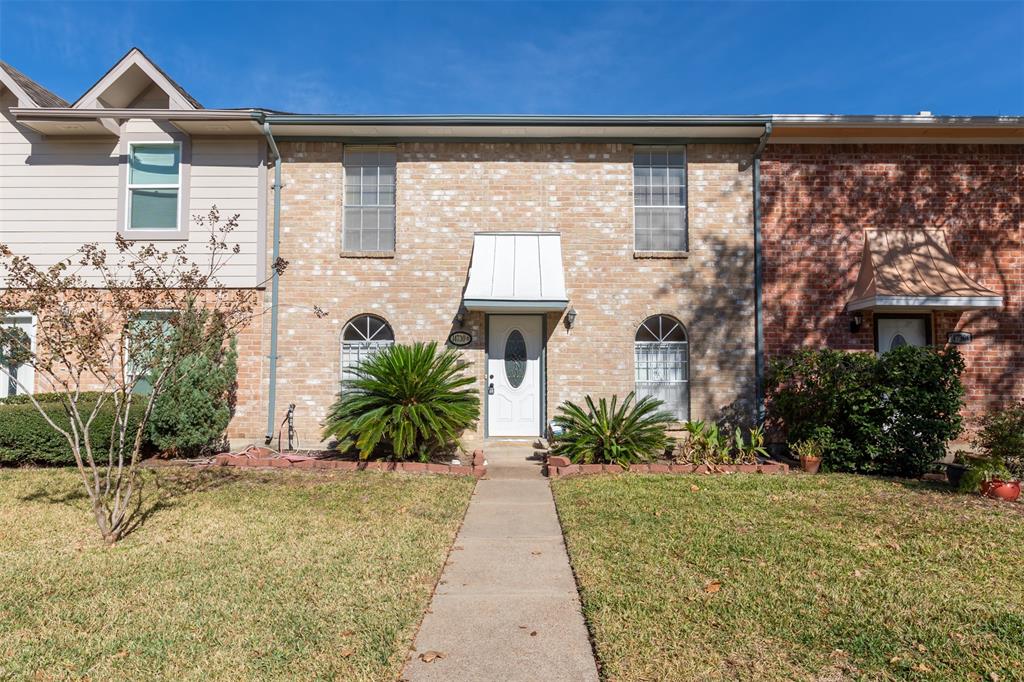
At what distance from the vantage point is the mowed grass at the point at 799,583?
3574 mm

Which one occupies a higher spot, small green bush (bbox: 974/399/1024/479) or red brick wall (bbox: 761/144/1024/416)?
red brick wall (bbox: 761/144/1024/416)

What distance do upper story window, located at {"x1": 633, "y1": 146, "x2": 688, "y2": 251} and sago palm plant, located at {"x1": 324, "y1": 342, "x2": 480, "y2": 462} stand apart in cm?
484

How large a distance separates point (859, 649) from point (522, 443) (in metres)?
8.15

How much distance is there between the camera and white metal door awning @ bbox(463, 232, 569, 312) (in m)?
10.8

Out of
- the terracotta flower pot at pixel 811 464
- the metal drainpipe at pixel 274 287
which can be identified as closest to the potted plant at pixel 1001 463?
the terracotta flower pot at pixel 811 464

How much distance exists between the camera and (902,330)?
11742 millimetres

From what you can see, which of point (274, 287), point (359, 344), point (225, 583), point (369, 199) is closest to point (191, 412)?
point (274, 287)

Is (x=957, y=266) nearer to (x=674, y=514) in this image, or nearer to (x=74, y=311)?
(x=674, y=514)

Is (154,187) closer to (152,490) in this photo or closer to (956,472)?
(152,490)

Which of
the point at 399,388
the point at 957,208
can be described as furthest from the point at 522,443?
the point at 957,208

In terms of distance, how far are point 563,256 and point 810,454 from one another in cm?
545

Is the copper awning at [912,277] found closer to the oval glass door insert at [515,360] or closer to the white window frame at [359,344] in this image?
the oval glass door insert at [515,360]

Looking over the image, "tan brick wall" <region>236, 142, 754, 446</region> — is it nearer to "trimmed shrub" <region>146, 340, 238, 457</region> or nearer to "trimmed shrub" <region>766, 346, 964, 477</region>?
"trimmed shrub" <region>146, 340, 238, 457</region>

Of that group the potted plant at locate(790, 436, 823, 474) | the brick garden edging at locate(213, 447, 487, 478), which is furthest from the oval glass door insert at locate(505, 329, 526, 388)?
the potted plant at locate(790, 436, 823, 474)
